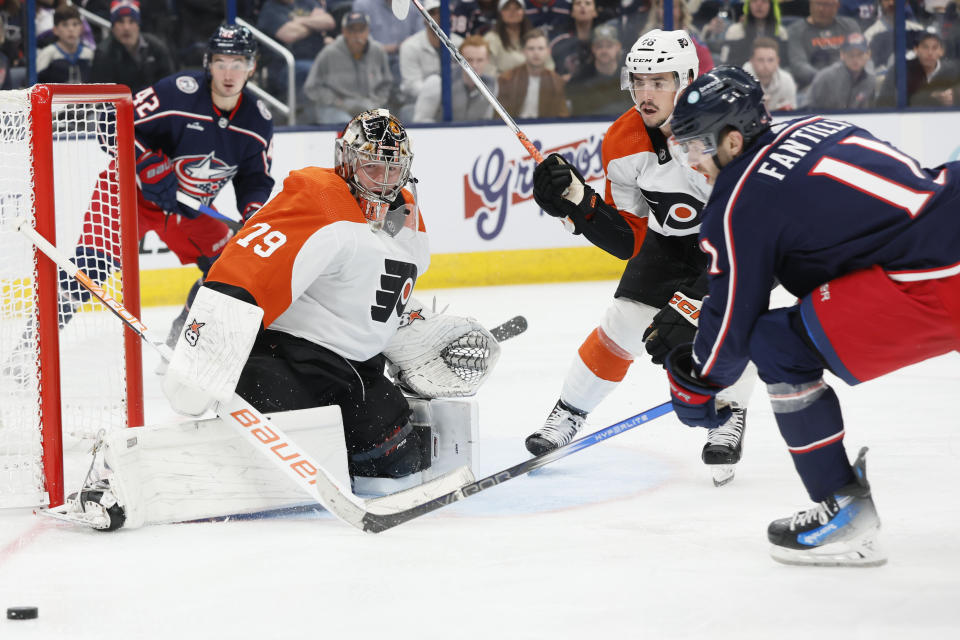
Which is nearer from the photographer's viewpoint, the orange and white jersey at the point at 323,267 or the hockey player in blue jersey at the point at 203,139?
the orange and white jersey at the point at 323,267

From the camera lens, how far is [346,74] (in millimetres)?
6590

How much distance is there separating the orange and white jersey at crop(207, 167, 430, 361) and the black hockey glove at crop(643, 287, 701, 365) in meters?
0.56

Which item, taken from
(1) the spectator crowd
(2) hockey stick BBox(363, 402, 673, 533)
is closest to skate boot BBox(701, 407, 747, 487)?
(2) hockey stick BBox(363, 402, 673, 533)

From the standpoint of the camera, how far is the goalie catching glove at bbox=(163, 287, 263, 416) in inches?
100

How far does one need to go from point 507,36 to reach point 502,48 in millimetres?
70

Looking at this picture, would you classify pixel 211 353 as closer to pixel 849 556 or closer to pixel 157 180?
pixel 849 556

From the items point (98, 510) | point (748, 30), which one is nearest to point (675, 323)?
point (98, 510)

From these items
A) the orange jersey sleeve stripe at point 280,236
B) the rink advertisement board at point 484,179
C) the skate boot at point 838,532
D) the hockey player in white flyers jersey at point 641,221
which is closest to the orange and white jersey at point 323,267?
the orange jersey sleeve stripe at point 280,236

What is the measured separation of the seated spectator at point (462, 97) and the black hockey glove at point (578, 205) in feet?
12.0

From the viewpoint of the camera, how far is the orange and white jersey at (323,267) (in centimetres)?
264

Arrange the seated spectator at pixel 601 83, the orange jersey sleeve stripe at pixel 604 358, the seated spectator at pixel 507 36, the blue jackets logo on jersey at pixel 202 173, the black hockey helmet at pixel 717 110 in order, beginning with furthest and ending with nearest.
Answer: the seated spectator at pixel 601 83 → the seated spectator at pixel 507 36 → the blue jackets logo on jersey at pixel 202 173 → the orange jersey sleeve stripe at pixel 604 358 → the black hockey helmet at pixel 717 110

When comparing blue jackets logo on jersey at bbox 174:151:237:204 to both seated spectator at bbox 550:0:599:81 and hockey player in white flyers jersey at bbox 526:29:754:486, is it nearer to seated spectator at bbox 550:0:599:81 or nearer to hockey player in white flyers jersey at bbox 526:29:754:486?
hockey player in white flyers jersey at bbox 526:29:754:486

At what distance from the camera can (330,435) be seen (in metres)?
2.72

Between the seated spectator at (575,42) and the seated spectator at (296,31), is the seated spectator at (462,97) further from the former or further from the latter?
the seated spectator at (296,31)
